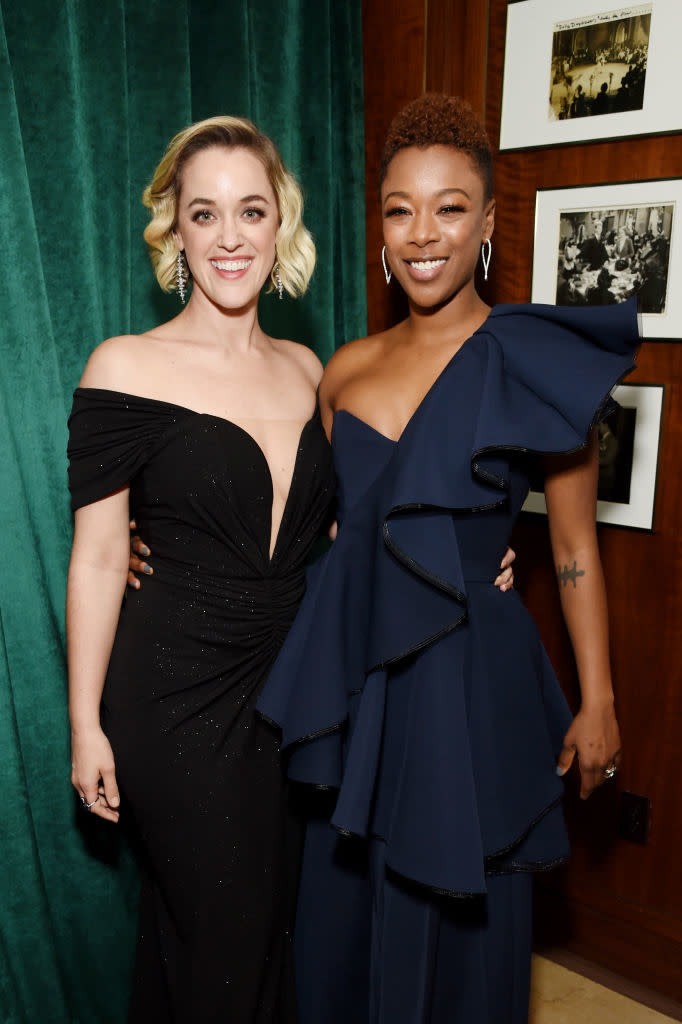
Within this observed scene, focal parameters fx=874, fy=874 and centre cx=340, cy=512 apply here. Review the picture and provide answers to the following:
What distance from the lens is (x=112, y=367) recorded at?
64.1 inches

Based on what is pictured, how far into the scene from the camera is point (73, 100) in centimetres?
187

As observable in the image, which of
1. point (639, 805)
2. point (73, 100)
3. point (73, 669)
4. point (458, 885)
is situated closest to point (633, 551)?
point (639, 805)

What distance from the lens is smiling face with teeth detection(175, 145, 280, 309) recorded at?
168 cm

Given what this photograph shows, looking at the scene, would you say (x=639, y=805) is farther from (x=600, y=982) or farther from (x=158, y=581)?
(x=158, y=581)

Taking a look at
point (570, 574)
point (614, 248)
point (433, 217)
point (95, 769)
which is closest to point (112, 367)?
point (433, 217)

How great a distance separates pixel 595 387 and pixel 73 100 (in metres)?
1.27

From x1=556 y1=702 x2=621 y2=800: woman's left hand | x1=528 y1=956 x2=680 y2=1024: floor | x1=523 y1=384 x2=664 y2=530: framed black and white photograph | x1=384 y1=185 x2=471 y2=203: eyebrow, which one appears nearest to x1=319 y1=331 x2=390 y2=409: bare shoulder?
x1=384 y1=185 x2=471 y2=203: eyebrow

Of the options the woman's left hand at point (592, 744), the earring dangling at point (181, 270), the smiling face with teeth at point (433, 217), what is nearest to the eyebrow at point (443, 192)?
the smiling face with teeth at point (433, 217)

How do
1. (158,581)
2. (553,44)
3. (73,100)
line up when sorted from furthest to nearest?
(553,44)
(73,100)
(158,581)

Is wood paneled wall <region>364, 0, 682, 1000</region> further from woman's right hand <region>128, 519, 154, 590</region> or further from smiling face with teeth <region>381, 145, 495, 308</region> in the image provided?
woman's right hand <region>128, 519, 154, 590</region>

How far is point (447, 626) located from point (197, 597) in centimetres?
51

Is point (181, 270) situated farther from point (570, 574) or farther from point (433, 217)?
point (570, 574)

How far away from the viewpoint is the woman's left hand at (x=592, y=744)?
1.64 m

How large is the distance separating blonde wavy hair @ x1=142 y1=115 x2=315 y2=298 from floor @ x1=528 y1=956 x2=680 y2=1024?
192 cm
